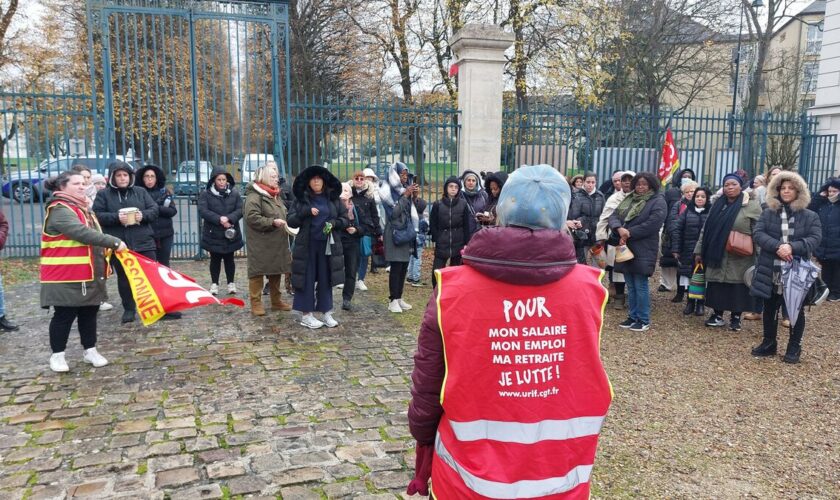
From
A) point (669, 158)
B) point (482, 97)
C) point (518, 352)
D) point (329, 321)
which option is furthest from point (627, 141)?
point (518, 352)

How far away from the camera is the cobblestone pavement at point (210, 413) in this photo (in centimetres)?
356

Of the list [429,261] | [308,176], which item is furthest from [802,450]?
[429,261]

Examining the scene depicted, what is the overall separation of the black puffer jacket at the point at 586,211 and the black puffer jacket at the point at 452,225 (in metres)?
1.56

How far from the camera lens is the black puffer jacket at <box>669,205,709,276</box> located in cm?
811

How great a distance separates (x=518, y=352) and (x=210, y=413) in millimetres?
3234

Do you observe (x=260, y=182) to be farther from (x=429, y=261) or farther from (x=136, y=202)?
(x=429, y=261)

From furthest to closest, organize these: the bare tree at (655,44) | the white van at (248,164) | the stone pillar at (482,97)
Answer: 1. the bare tree at (655,44)
2. the stone pillar at (482,97)
3. the white van at (248,164)

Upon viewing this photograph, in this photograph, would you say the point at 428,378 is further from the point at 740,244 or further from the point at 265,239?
the point at 740,244

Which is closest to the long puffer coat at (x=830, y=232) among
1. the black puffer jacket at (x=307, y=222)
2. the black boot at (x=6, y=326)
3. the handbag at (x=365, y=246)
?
the handbag at (x=365, y=246)

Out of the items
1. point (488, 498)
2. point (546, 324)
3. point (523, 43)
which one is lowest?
point (488, 498)

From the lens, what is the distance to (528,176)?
204 centimetres

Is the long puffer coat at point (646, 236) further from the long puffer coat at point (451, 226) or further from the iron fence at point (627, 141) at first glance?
the iron fence at point (627, 141)

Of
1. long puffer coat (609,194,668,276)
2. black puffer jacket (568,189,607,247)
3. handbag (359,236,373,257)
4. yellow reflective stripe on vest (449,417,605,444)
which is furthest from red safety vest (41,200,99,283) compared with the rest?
black puffer jacket (568,189,607,247)

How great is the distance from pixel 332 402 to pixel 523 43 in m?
15.6
